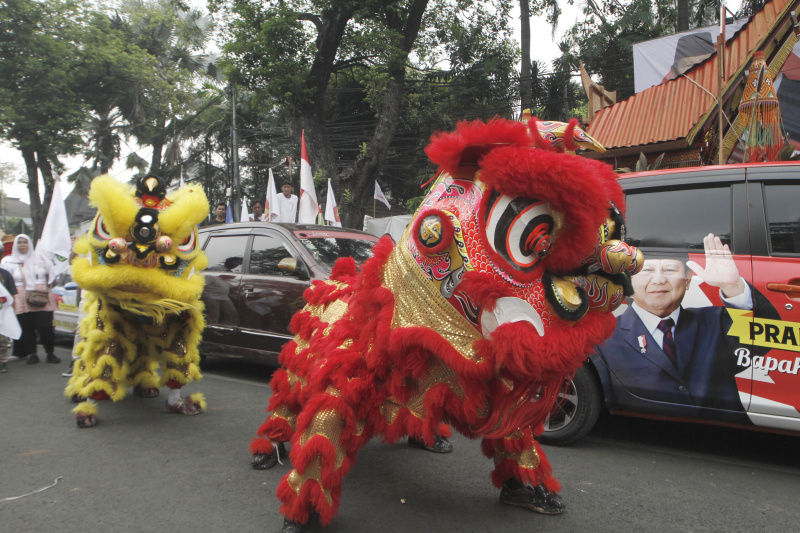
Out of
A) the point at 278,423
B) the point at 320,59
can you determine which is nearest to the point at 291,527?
the point at 278,423

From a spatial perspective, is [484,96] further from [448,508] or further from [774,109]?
[448,508]

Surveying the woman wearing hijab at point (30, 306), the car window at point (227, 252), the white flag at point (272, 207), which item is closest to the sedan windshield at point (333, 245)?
the car window at point (227, 252)

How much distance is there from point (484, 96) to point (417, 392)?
57.3ft

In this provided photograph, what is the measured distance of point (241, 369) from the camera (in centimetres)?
674

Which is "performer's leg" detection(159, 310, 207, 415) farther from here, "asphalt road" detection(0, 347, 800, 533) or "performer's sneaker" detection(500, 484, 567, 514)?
"performer's sneaker" detection(500, 484, 567, 514)

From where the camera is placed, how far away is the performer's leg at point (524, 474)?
9.02 ft

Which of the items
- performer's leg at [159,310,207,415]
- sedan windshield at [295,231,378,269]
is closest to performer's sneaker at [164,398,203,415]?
performer's leg at [159,310,207,415]

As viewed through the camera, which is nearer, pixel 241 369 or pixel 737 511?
pixel 737 511

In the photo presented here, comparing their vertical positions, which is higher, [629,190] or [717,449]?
[629,190]

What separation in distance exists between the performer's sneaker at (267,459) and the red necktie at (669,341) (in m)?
2.46

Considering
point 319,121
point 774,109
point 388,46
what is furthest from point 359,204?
point 774,109

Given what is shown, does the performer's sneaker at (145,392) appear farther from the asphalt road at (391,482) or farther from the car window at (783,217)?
the car window at (783,217)

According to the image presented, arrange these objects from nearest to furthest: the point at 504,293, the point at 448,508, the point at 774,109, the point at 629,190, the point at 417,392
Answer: the point at 504,293
the point at 417,392
the point at 448,508
the point at 629,190
the point at 774,109

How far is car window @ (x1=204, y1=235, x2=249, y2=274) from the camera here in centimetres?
593
